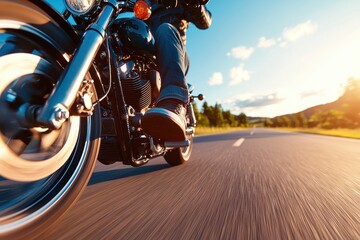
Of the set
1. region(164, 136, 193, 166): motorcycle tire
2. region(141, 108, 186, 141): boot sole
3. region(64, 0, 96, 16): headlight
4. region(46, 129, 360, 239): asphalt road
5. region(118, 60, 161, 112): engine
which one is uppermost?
region(64, 0, 96, 16): headlight

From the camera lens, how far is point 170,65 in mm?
1774

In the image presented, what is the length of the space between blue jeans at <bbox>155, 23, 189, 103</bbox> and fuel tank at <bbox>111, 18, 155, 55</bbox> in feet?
0.43

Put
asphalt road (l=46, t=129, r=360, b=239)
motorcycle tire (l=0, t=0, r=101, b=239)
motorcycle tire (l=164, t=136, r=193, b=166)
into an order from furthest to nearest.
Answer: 1. motorcycle tire (l=164, t=136, r=193, b=166)
2. asphalt road (l=46, t=129, r=360, b=239)
3. motorcycle tire (l=0, t=0, r=101, b=239)

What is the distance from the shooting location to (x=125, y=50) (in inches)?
69.1

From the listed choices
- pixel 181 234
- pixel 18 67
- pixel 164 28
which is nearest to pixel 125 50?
pixel 164 28

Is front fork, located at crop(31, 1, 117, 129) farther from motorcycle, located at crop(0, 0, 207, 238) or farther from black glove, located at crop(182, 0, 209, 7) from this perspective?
black glove, located at crop(182, 0, 209, 7)

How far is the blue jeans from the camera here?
5.66ft

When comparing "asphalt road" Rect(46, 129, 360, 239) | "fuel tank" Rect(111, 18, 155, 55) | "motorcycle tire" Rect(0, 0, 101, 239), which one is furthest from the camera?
"fuel tank" Rect(111, 18, 155, 55)

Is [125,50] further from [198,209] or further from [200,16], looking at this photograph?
[198,209]

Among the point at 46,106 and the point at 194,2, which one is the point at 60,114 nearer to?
the point at 46,106

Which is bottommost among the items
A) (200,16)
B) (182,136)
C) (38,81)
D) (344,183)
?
(344,183)

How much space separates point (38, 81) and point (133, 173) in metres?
1.59

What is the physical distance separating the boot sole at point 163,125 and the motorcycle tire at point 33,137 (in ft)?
1.34

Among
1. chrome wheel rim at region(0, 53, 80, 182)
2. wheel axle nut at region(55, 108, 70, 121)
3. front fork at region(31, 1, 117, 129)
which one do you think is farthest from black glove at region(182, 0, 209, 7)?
wheel axle nut at region(55, 108, 70, 121)
